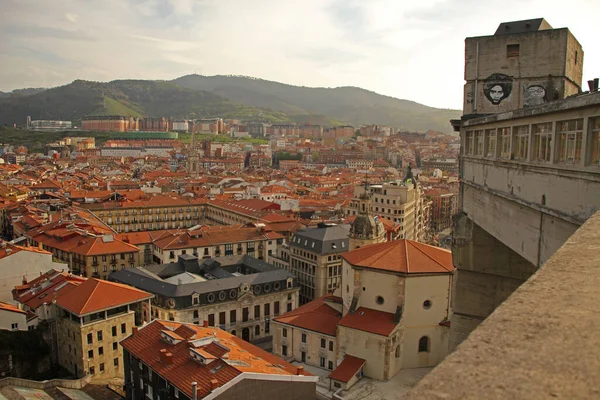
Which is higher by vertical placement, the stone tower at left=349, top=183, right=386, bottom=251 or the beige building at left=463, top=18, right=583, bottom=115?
the beige building at left=463, top=18, right=583, bottom=115

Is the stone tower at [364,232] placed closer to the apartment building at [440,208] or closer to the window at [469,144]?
the window at [469,144]

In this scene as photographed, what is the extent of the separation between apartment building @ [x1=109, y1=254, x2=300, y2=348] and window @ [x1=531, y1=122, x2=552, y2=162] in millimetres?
28577

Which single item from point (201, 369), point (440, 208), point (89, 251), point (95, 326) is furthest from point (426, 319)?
point (440, 208)

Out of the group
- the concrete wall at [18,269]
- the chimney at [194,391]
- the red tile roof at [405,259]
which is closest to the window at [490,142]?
the chimney at [194,391]

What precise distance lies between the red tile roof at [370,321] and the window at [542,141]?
18525 millimetres

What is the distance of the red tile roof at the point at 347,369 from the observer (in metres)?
26.8

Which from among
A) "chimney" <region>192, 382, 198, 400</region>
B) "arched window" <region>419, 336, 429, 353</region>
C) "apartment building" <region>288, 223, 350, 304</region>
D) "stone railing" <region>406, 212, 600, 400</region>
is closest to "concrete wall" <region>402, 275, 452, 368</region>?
"arched window" <region>419, 336, 429, 353</region>

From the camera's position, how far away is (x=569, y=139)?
9.16 m

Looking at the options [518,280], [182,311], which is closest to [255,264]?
[182,311]

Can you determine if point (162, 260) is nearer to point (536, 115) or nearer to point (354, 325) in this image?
point (354, 325)

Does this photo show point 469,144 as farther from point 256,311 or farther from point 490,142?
point 256,311

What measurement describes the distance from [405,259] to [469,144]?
13.8 m

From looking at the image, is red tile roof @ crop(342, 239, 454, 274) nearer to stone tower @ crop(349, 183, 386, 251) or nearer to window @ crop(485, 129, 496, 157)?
stone tower @ crop(349, 183, 386, 251)

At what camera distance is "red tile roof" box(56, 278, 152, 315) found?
28469 millimetres
